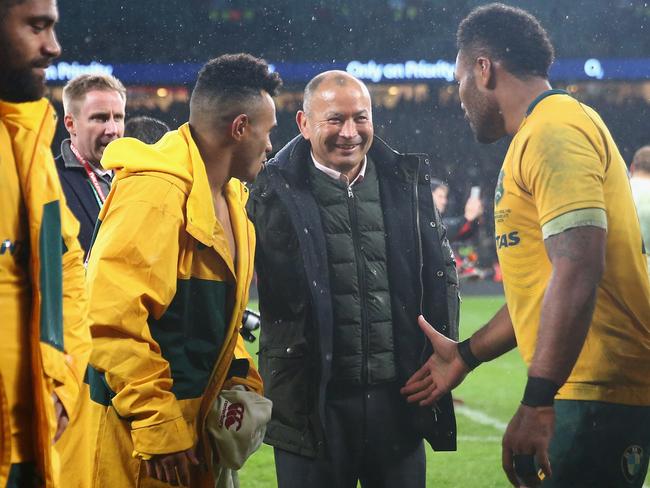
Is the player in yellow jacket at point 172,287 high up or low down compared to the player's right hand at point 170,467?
up

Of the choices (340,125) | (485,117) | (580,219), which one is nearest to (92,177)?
(340,125)

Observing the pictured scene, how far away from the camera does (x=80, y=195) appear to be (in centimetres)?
410

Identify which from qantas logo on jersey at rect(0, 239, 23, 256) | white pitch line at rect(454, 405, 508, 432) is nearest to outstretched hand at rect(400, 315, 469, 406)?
qantas logo on jersey at rect(0, 239, 23, 256)

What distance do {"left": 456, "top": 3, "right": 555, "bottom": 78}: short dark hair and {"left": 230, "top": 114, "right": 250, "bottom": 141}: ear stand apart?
71cm

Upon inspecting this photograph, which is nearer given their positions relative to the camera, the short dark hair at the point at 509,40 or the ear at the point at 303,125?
the short dark hair at the point at 509,40

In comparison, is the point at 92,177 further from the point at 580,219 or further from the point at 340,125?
the point at 580,219

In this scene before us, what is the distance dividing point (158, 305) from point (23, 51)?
0.80m

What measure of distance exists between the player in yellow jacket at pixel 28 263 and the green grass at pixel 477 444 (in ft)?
12.0

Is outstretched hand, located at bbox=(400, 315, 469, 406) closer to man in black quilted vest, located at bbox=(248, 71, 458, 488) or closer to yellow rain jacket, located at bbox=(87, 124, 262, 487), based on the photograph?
man in black quilted vest, located at bbox=(248, 71, 458, 488)

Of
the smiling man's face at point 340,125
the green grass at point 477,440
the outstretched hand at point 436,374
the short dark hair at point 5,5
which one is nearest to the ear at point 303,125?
the smiling man's face at point 340,125

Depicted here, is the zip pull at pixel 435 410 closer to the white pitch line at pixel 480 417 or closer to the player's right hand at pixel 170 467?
the player's right hand at pixel 170 467

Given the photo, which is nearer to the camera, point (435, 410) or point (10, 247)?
point (10, 247)

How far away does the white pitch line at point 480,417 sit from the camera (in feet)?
23.9

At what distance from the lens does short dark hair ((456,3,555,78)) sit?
116 inches
